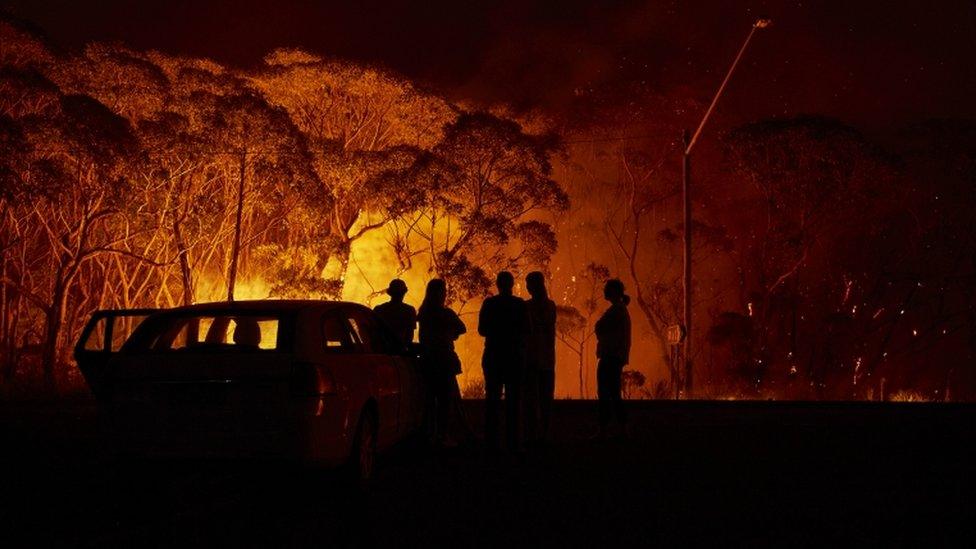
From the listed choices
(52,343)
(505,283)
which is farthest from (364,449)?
(52,343)

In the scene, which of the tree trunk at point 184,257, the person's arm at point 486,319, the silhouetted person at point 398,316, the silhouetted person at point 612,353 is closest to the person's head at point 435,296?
the silhouetted person at point 398,316

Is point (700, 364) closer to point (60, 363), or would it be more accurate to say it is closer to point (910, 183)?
point (910, 183)

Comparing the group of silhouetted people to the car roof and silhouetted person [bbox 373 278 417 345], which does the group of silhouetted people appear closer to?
silhouetted person [bbox 373 278 417 345]

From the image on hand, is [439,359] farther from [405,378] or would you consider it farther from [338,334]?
[338,334]

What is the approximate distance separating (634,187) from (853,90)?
75.1 ft

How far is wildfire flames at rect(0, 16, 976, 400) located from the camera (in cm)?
3353

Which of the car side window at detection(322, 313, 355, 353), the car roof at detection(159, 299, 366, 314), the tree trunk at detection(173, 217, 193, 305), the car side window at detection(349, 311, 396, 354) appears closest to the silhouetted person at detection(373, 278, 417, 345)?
the car side window at detection(349, 311, 396, 354)

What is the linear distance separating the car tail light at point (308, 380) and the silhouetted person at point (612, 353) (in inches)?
250

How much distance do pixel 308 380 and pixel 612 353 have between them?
21.6 ft

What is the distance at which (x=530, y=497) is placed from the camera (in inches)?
415

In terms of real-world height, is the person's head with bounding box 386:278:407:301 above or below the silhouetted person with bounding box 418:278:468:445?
above

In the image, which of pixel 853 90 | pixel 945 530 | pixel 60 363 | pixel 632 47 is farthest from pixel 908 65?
pixel 945 530

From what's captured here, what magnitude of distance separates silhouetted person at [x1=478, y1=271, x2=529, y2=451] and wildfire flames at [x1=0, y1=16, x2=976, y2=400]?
617 inches

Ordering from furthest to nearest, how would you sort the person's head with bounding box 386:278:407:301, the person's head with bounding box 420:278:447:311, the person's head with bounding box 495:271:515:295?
the person's head with bounding box 386:278:407:301, the person's head with bounding box 420:278:447:311, the person's head with bounding box 495:271:515:295
